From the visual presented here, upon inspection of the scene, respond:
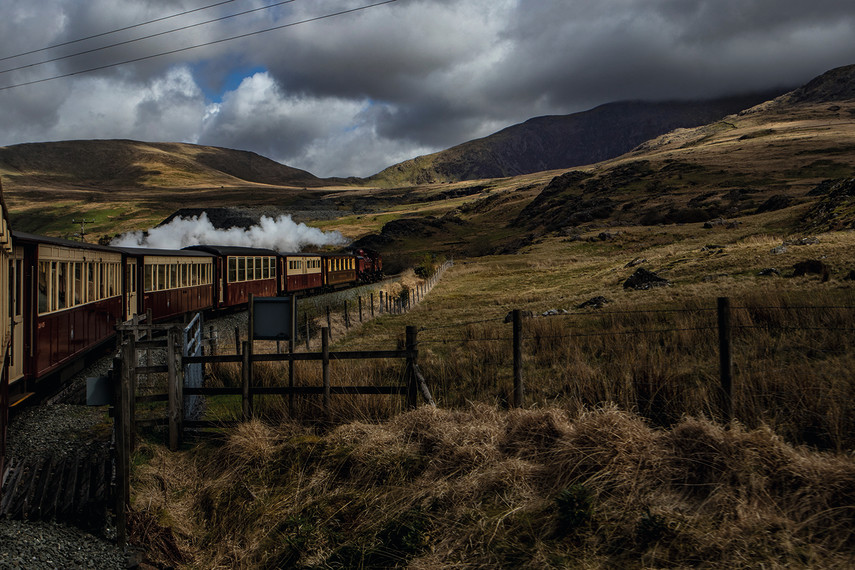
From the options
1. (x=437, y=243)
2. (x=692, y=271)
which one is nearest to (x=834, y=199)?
(x=692, y=271)

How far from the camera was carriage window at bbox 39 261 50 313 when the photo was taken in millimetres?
10492

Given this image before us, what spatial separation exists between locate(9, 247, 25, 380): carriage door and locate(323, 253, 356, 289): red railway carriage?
3143 cm

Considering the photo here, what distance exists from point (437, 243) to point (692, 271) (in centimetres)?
8391

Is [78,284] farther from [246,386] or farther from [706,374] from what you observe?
[706,374]

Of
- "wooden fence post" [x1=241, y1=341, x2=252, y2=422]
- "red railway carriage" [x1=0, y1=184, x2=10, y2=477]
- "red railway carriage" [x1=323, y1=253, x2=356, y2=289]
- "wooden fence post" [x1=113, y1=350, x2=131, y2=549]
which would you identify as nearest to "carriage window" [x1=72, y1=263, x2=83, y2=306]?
"red railway carriage" [x1=0, y1=184, x2=10, y2=477]

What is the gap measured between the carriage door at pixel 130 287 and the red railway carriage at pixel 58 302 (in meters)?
1.63

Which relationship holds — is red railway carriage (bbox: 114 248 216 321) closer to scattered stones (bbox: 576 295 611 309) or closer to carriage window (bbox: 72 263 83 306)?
carriage window (bbox: 72 263 83 306)

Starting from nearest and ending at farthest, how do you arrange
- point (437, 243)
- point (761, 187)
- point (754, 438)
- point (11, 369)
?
1. point (754, 438)
2. point (11, 369)
3. point (761, 187)
4. point (437, 243)

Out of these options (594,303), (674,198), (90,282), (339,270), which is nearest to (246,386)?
(90,282)

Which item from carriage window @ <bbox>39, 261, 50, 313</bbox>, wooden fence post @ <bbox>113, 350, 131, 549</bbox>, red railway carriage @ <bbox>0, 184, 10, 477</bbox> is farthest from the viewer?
carriage window @ <bbox>39, 261, 50, 313</bbox>

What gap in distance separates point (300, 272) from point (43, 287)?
81.5 ft

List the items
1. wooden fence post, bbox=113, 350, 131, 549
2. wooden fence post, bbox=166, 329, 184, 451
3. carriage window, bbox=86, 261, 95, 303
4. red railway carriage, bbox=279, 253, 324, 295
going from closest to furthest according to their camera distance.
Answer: wooden fence post, bbox=113, 350, 131, 549 < wooden fence post, bbox=166, 329, 184, 451 < carriage window, bbox=86, 261, 95, 303 < red railway carriage, bbox=279, 253, 324, 295

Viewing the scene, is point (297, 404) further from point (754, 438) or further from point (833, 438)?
point (833, 438)

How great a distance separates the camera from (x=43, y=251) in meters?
10.5
